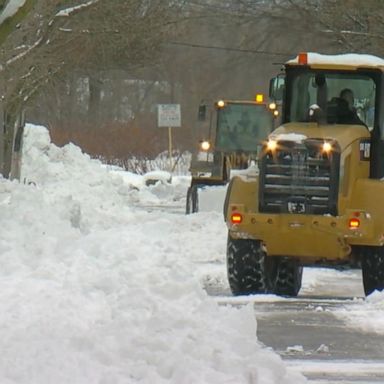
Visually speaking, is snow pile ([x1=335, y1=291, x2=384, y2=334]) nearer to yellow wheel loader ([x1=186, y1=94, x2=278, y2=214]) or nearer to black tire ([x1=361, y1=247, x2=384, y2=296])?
black tire ([x1=361, y1=247, x2=384, y2=296])

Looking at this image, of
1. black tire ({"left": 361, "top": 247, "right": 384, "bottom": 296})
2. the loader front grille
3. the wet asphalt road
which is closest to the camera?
the wet asphalt road

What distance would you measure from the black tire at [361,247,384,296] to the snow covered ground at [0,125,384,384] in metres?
0.52

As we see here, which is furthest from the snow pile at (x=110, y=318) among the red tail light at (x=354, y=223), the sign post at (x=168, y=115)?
the sign post at (x=168, y=115)

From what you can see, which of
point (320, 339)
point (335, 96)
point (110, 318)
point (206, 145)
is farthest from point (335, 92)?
point (206, 145)

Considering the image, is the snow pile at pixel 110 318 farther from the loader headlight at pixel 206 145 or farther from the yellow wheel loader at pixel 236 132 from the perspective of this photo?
the loader headlight at pixel 206 145

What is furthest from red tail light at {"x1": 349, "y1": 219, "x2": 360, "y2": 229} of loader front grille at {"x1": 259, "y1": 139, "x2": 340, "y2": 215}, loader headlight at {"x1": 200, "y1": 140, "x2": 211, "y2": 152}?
loader headlight at {"x1": 200, "y1": 140, "x2": 211, "y2": 152}

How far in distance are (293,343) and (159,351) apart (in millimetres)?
2623

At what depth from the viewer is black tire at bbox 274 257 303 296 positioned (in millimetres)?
13328

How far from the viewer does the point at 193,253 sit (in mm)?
16859

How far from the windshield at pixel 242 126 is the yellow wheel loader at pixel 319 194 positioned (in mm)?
11257

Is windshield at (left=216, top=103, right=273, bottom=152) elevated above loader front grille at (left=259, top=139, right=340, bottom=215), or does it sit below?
above

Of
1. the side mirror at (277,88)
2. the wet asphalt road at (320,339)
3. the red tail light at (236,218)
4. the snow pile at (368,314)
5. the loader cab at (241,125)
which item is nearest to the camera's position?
the wet asphalt road at (320,339)

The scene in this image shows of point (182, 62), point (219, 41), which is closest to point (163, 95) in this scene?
point (182, 62)

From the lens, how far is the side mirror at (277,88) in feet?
45.8
